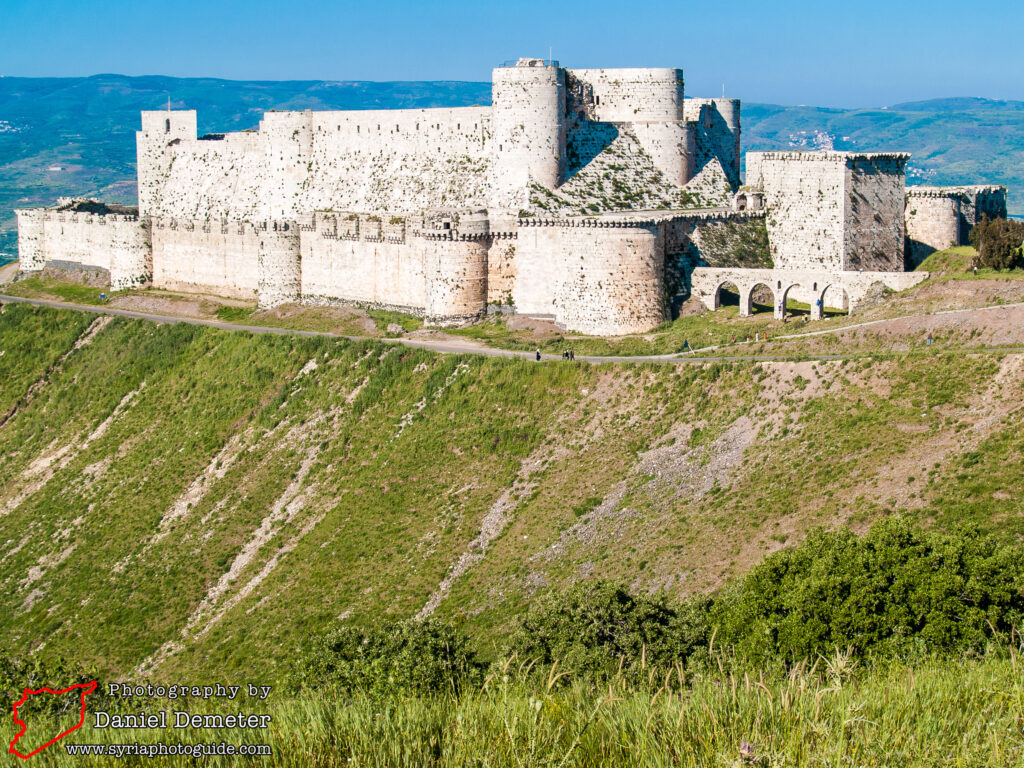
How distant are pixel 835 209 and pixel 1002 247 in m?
8.04

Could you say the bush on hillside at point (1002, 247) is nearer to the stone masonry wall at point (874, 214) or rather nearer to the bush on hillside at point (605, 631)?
the stone masonry wall at point (874, 214)

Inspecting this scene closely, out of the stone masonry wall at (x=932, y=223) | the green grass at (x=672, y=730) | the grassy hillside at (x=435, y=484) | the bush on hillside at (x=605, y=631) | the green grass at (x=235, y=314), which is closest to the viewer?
the green grass at (x=672, y=730)

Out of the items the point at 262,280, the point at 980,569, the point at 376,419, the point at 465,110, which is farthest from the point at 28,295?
the point at 980,569

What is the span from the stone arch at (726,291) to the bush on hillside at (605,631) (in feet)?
82.0

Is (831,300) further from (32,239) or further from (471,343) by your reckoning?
(32,239)

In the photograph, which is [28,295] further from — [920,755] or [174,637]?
[920,755]

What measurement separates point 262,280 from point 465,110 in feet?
42.1

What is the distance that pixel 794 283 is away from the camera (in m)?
49.5

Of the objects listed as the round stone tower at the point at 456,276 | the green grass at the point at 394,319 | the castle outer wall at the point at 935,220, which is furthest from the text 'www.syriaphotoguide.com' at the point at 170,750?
the castle outer wall at the point at 935,220

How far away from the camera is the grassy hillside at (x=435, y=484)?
3428 cm

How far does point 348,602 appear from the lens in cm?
3847

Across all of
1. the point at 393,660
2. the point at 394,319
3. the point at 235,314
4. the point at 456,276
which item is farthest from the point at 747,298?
the point at 393,660

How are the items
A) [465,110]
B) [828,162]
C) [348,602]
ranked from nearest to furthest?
[348,602], [828,162], [465,110]

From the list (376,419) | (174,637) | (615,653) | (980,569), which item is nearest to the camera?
(980,569)
